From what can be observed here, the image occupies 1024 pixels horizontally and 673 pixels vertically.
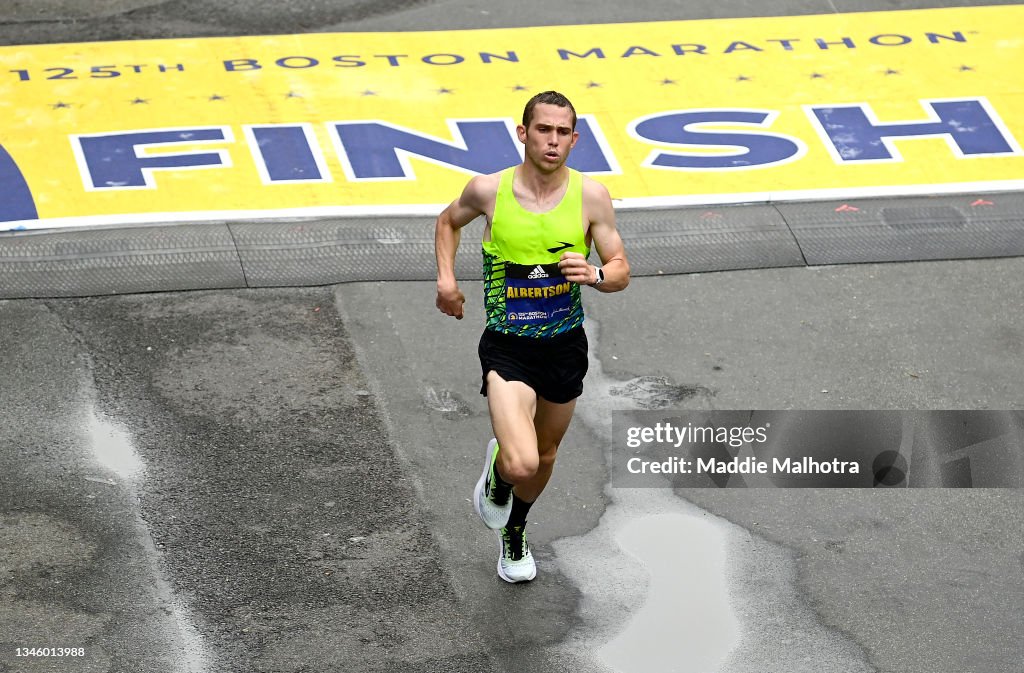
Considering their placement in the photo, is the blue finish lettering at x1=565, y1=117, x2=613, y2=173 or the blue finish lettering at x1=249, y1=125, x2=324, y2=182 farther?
the blue finish lettering at x1=565, y1=117, x2=613, y2=173

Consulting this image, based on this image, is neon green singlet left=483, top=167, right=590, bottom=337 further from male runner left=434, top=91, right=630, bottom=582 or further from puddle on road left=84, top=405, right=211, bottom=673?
puddle on road left=84, top=405, right=211, bottom=673

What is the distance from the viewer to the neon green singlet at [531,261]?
6555 mm

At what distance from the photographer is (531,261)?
6.55 meters

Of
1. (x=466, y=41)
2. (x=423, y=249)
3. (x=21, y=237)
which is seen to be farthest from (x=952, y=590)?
(x=466, y=41)

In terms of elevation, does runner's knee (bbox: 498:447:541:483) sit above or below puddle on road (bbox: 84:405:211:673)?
above

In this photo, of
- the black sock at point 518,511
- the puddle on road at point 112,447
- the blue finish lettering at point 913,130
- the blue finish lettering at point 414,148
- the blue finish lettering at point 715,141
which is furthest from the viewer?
the blue finish lettering at point 913,130

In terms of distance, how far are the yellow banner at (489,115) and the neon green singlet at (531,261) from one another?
4.07 metres

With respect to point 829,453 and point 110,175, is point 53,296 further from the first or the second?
point 829,453

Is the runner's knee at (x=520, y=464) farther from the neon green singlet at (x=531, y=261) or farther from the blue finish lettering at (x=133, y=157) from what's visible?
the blue finish lettering at (x=133, y=157)

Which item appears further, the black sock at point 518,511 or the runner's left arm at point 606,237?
the black sock at point 518,511

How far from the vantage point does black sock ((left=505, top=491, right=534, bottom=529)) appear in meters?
6.86

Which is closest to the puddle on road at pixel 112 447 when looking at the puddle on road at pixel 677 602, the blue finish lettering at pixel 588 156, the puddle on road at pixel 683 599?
the puddle on road at pixel 683 599

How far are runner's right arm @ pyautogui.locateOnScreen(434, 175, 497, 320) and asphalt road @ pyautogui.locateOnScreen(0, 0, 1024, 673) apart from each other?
53.3 inches

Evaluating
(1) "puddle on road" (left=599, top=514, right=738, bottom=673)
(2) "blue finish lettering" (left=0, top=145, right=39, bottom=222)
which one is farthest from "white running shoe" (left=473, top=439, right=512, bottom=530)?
(2) "blue finish lettering" (left=0, top=145, right=39, bottom=222)
